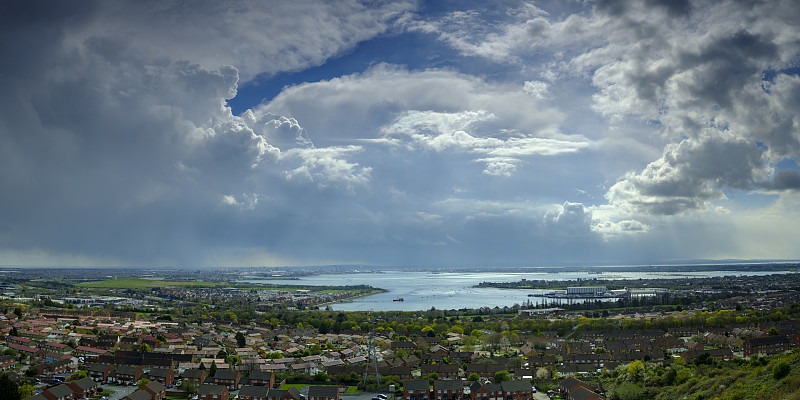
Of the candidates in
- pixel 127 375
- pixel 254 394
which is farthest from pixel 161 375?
pixel 254 394

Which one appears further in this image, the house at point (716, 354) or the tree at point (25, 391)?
the house at point (716, 354)

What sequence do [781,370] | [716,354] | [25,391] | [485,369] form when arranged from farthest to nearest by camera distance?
[716,354] < [485,369] < [25,391] < [781,370]

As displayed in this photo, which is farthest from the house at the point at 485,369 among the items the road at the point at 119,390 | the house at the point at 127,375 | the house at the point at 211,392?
the house at the point at 127,375

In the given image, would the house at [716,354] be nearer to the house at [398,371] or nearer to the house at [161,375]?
the house at [398,371]

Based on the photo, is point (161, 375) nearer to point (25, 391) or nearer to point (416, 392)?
point (25, 391)

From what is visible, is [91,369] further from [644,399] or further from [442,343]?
[644,399]

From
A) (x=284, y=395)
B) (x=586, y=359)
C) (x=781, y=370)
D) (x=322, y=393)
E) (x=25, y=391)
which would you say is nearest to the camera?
(x=781, y=370)
